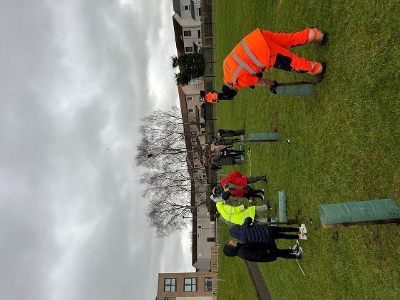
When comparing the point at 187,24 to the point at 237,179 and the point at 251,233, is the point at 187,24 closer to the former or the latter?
the point at 237,179

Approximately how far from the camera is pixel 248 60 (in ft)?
21.0

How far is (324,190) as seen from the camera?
7.55 metres

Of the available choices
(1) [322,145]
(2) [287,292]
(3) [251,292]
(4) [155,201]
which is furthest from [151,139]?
(1) [322,145]

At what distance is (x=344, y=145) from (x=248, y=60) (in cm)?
263

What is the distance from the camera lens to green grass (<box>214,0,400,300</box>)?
5.39 meters

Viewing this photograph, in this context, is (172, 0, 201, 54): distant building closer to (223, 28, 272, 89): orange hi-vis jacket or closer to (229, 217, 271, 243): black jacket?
(223, 28, 272, 89): orange hi-vis jacket

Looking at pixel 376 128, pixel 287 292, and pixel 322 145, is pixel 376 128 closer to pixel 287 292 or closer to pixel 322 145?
pixel 322 145

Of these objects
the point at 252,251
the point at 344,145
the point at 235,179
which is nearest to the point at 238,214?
the point at 252,251

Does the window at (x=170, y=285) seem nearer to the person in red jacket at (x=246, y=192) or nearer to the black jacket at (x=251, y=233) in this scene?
the person in red jacket at (x=246, y=192)

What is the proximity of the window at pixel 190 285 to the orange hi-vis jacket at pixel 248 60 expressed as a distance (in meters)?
39.4

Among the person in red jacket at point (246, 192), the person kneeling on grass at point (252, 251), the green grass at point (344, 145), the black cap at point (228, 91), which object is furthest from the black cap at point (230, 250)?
the person in red jacket at point (246, 192)

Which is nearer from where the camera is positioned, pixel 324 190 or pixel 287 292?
pixel 324 190

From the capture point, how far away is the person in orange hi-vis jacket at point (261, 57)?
247 inches

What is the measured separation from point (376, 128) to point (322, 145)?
1.98m
